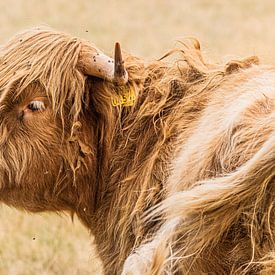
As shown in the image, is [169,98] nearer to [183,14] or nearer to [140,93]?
[140,93]

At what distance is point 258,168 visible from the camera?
3.53 meters

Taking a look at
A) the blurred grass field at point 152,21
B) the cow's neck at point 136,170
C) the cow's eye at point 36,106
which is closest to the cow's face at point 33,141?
the cow's eye at point 36,106

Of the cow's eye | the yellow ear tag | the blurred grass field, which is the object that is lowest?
the blurred grass field

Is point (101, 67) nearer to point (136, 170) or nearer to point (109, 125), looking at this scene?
point (109, 125)

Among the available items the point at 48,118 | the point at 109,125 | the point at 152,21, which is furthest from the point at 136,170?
the point at 152,21

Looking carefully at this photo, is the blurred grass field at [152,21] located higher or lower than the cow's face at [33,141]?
lower

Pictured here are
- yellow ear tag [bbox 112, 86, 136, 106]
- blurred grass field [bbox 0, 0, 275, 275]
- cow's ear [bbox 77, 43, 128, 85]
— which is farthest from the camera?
blurred grass field [bbox 0, 0, 275, 275]

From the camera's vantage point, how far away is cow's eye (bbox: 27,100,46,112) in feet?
15.0

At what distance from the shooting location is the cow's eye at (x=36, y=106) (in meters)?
4.59

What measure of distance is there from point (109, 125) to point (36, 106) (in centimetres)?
37

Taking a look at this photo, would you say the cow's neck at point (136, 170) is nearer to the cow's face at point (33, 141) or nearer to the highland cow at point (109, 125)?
the highland cow at point (109, 125)

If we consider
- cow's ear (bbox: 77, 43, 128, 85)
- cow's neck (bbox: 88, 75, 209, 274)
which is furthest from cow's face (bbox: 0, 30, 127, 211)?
cow's neck (bbox: 88, 75, 209, 274)

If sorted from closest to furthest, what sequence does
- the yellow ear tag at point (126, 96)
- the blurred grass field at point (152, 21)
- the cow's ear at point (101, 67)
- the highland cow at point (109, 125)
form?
the highland cow at point (109, 125), the cow's ear at point (101, 67), the yellow ear tag at point (126, 96), the blurred grass field at point (152, 21)

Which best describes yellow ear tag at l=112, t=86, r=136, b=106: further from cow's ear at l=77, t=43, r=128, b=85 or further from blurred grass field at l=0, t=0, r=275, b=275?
blurred grass field at l=0, t=0, r=275, b=275
